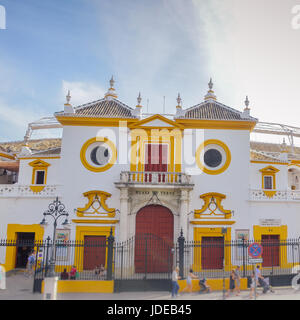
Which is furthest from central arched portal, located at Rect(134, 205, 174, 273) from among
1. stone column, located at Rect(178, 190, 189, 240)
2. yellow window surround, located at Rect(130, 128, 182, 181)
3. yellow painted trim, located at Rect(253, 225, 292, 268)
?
yellow painted trim, located at Rect(253, 225, 292, 268)

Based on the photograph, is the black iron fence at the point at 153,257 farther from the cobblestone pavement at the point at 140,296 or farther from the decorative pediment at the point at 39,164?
the decorative pediment at the point at 39,164

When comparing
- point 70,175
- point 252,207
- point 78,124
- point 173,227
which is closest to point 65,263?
point 70,175

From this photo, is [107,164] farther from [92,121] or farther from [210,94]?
[210,94]

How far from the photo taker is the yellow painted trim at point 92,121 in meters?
19.8

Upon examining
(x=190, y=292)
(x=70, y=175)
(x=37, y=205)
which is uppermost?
(x=70, y=175)

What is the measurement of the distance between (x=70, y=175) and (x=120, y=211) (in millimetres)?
4144

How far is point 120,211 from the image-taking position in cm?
1827

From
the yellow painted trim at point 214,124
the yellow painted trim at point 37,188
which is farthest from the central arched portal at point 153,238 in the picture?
the yellow painted trim at point 37,188

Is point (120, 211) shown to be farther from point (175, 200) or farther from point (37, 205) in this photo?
point (37, 205)

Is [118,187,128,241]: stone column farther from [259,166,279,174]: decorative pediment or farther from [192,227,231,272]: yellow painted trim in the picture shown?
[259,166,279,174]: decorative pediment

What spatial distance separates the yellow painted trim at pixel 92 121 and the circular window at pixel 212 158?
5393 millimetres

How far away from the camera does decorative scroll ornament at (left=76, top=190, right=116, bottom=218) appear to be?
61.4 ft

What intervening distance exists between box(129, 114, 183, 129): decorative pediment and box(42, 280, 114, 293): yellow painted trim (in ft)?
32.5

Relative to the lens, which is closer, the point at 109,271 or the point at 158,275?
the point at 109,271
